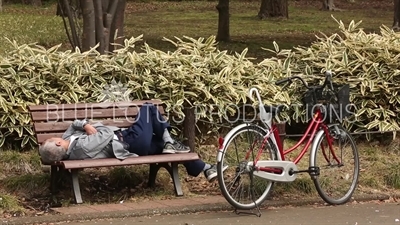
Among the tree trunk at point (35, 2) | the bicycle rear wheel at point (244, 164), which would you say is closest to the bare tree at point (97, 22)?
the bicycle rear wheel at point (244, 164)

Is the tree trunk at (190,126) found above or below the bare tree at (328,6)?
below

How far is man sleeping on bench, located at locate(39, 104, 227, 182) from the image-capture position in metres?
6.79

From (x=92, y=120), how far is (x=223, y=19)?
1221 cm

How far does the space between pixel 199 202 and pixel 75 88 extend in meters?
2.10

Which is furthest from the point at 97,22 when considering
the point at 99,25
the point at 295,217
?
the point at 295,217

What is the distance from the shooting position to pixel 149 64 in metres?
8.58

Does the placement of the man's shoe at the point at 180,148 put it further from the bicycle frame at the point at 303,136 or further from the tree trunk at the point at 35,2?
the tree trunk at the point at 35,2

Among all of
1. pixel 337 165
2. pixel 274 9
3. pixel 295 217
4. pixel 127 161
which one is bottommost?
pixel 295 217

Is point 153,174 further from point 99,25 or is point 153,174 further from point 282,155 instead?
point 99,25

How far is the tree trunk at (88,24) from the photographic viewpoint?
944 cm

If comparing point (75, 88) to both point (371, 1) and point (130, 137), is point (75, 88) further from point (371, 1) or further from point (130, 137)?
point (371, 1)

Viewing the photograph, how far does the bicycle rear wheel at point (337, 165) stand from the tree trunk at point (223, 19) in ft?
39.1

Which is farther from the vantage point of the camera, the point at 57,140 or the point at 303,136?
the point at 303,136

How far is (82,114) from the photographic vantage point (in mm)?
7457
